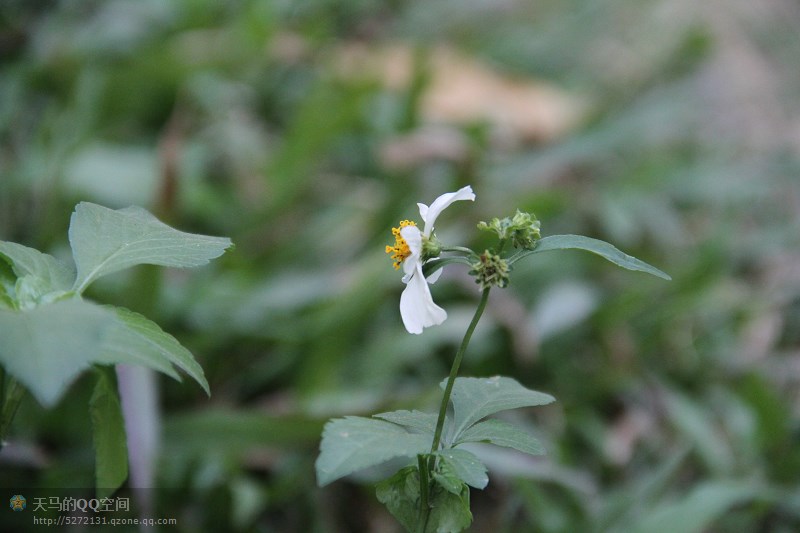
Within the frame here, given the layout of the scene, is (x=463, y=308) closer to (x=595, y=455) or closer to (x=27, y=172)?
(x=595, y=455)

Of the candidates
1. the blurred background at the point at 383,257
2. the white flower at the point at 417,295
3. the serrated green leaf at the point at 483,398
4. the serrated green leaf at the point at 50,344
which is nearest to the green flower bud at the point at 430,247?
the white flower at the point at 417,295

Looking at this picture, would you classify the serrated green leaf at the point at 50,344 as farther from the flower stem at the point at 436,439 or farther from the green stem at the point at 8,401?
the flower stem at the point at 436,439

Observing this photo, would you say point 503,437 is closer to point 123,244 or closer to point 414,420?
point 414,420

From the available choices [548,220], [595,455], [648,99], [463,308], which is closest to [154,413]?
[463,308]

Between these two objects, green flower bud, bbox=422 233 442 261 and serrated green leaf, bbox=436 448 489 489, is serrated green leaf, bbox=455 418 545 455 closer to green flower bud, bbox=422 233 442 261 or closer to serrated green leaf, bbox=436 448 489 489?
serrated green leaf, bbox=436 448 489 489

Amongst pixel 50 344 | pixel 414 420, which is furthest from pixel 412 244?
pixel 50 344
